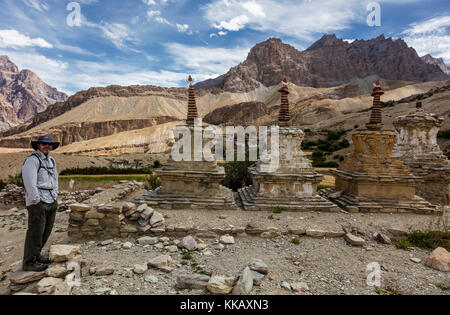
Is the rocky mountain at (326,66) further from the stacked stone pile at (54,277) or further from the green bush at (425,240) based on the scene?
the stacked stone pile at (54,277)

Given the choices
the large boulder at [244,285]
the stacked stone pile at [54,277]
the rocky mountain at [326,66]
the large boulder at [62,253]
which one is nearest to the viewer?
the stacked stone pile at [54,277]

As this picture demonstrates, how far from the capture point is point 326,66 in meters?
148

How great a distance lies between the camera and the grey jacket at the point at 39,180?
436 centimetres

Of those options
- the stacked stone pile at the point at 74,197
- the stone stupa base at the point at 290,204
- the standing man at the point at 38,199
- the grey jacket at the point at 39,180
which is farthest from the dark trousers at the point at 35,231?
the stacked stone pile at the point at 74,197

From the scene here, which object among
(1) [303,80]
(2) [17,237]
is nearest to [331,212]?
(2) [17,237]

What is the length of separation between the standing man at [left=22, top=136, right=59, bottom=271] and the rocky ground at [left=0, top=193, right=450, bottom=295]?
0.67 metres

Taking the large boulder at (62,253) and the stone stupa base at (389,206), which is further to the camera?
the stone stupa base at (389,206)

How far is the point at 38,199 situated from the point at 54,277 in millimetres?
1473

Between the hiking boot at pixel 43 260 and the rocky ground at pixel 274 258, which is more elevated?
the hiking boot at pixel 43 260

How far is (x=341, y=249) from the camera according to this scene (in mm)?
6051

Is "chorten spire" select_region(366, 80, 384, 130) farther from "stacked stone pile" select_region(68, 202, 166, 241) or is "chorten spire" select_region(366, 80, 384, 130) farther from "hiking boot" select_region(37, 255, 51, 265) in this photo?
"hiking boot" select_region(37, 255, 51, 265)

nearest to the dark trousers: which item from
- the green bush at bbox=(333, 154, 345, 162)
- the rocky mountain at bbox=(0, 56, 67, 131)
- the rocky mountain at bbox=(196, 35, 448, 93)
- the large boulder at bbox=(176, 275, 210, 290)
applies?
the large boulder at bbox=(176, 275, 210, 290)
